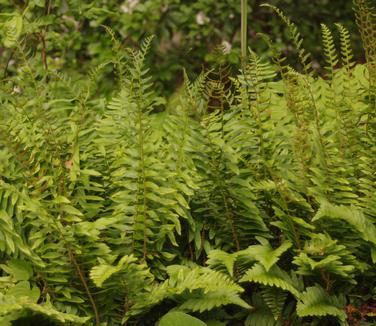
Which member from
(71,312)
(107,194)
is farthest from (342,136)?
(71,312)

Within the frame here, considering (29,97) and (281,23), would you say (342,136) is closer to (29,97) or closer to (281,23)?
(29,97)

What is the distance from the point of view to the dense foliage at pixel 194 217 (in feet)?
8.56

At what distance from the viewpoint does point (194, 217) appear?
2.92 meters

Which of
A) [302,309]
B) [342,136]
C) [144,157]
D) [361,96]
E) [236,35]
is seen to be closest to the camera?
[302,309]

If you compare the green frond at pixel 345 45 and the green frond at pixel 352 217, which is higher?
the green frond at pixel 345 45

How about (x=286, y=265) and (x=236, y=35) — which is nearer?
(x=286, y=265)

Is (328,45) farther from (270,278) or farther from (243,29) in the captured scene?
(270,278)

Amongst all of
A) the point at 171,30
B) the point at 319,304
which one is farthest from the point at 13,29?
the point at 171,30

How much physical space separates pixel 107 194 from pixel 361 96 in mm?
1304

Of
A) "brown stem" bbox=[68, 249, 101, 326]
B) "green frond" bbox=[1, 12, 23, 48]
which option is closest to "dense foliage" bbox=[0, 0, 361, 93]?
"green frond" bbox=[1, 12, 23, 48]

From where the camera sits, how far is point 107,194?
299 centimetres

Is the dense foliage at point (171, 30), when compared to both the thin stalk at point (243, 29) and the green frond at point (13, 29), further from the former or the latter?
the thin stalk at point (243, 29)

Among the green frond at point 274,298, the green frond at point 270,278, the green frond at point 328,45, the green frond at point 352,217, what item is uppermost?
the green frond at point 328,45

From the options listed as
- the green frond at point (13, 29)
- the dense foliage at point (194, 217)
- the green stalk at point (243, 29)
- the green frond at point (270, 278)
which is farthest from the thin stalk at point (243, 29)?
the green frond at point (270, 278)
